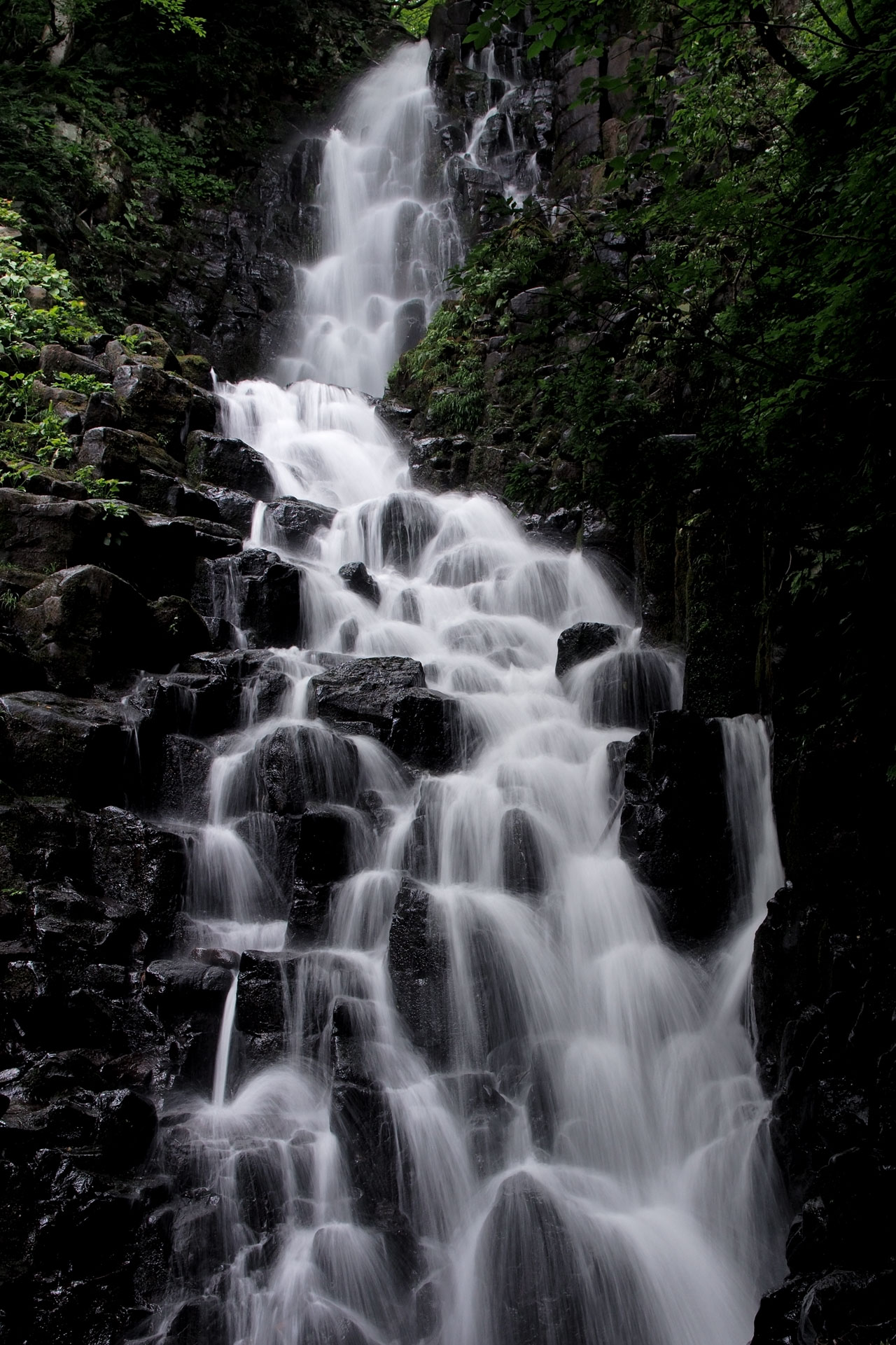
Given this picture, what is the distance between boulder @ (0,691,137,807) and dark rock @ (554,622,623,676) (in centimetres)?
474

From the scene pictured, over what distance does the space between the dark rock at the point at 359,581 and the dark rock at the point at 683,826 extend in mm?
5471

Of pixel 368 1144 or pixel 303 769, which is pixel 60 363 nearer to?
pixel 303 769

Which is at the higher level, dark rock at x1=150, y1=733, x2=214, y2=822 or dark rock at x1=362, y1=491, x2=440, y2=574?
dark rock at x1=362, y1=491, x2=440, y2=574

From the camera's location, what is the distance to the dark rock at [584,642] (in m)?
9.36

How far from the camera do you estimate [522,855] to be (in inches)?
272

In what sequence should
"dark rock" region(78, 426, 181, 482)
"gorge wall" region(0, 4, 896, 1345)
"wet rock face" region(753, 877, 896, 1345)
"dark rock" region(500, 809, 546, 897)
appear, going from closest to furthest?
"wet rock face" region(753, 877, 896, 1345) → "gorge wall" region(0, 4, 896, 1345) → "dark rock" region(500, 809, 546, 897) → "dark rock" region(78, 426, 181, 482)

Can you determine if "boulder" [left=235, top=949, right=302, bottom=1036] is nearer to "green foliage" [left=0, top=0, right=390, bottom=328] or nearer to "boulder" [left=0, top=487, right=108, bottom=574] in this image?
"boulder" [left=0, top=487, right=108, bottom=574]

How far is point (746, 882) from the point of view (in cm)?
630

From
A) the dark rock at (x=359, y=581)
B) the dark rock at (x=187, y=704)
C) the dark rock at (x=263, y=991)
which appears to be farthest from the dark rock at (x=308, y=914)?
the dark rock at (x=359, y=581)

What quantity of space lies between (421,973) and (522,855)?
145 cm

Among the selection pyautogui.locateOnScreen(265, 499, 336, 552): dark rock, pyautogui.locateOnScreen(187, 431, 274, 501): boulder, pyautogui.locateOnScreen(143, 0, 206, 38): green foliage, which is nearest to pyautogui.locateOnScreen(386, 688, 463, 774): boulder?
pyautogui.locateOnScreen(265, 499, 336, 552): dark rock

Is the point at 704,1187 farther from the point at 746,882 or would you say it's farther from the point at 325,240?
the point at 325,240

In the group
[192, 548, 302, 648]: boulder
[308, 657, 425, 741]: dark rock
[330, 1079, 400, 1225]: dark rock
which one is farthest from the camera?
[192, 548, 302, 648]: boulder

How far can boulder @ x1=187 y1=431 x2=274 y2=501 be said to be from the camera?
12578 mm
